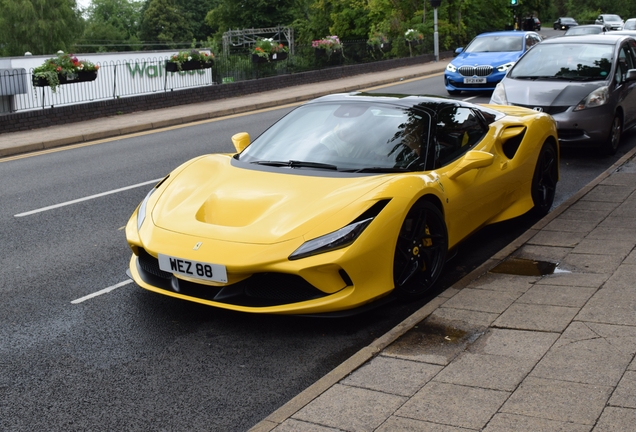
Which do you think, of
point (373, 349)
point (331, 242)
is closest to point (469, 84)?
point (331, 242)

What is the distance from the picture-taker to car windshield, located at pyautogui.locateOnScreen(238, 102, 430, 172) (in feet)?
18.8

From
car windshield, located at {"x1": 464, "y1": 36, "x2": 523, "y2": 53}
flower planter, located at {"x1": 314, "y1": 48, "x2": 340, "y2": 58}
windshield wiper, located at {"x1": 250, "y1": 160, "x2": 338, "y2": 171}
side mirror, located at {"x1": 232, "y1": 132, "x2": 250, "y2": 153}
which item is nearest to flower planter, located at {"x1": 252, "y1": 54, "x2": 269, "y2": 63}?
flower planter, located at {"x1": 314, "y1": 48, "x2": 340, "y2": 58}

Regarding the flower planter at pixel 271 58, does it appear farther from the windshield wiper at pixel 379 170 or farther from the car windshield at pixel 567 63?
the windshield wiper at pixel 379 170

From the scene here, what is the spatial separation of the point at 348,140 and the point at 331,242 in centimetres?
144

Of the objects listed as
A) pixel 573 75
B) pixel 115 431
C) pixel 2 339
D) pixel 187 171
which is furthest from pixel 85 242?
pixel 573 75

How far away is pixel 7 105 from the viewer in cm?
1814

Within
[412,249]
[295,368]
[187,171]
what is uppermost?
[187,171]

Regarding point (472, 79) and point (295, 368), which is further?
point (472, 79)

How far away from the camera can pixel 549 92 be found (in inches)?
431

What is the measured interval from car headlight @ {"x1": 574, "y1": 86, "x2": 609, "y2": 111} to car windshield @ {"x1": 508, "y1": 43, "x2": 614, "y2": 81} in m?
0.44

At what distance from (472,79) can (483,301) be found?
52.1ft

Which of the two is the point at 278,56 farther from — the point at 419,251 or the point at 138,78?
the point at 419,251

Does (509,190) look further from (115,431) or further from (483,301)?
(115,431)

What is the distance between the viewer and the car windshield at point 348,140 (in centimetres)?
572
